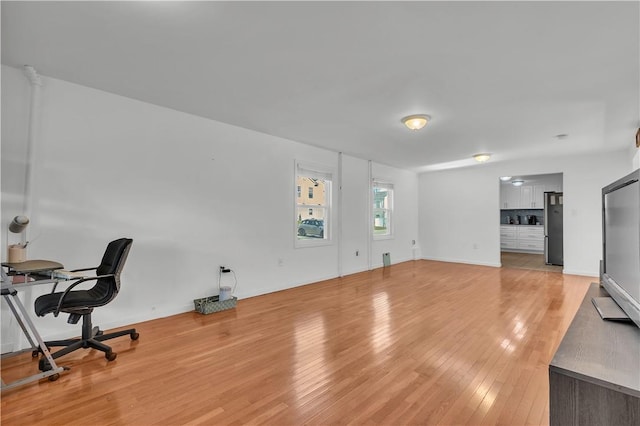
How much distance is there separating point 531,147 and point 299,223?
176 inches

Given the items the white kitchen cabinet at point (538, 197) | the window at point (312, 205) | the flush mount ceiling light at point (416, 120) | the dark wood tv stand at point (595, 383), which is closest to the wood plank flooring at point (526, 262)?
the white kitchen cabinet at point (538, 197)

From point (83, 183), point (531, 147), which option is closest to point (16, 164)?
point (83, 183)

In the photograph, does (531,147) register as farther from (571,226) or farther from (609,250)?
(609,250)

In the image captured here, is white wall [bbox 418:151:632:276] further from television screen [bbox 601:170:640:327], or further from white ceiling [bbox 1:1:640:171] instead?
television screen [bbox 601:170:640:327]

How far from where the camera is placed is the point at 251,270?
4.55 m

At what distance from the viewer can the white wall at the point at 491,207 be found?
19.4ft

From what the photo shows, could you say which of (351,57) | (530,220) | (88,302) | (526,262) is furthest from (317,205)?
(530,220)

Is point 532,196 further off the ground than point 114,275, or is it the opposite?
point 532,196

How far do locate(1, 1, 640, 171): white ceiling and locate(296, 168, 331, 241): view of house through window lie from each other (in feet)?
4.99

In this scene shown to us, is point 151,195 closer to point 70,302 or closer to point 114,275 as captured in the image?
point 114,275

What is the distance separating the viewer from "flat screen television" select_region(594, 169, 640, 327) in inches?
53.2

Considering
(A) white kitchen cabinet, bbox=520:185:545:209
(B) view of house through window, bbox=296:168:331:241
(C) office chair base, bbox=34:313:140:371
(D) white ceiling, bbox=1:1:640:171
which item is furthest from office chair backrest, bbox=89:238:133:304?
(A) white kitchen cabinet, bbox=520:185:545:209

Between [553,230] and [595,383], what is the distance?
8.56 metres

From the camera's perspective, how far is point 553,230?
7805 mm
